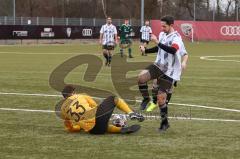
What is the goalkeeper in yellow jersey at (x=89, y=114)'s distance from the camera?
9602 mm

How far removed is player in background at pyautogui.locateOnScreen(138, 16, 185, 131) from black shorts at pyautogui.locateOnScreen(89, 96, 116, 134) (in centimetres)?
96

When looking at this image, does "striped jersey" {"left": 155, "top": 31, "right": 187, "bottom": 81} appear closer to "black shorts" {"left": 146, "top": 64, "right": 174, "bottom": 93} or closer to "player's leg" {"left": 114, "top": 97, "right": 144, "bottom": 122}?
"black shorts" {"left": 146, "top": 64, "right": 174, "bottom": 93}

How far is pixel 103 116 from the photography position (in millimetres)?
9617

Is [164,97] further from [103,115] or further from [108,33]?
[108,33]

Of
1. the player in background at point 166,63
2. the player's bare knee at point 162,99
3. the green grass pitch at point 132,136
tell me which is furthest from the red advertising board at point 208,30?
the player's bare knee at point 162,99

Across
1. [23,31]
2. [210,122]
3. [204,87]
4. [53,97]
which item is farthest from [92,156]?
[23,31]

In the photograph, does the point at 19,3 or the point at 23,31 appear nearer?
the point at 23,31

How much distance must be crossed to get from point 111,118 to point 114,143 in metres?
1.39

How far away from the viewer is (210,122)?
36.7 feet

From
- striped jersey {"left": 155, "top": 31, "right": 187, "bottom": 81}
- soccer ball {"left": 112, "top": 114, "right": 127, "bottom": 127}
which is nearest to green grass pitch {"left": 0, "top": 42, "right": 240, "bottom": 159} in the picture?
soccer ball {"left": 112, "top": 114, "right": 127, "bottom": 127}

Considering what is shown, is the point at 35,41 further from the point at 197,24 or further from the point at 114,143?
the point at 114,143

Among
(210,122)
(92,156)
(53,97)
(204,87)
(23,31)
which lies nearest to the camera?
(92,156)

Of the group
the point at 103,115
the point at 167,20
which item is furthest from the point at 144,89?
the point at 103,115

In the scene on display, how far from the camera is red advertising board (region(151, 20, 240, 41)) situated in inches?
2571
